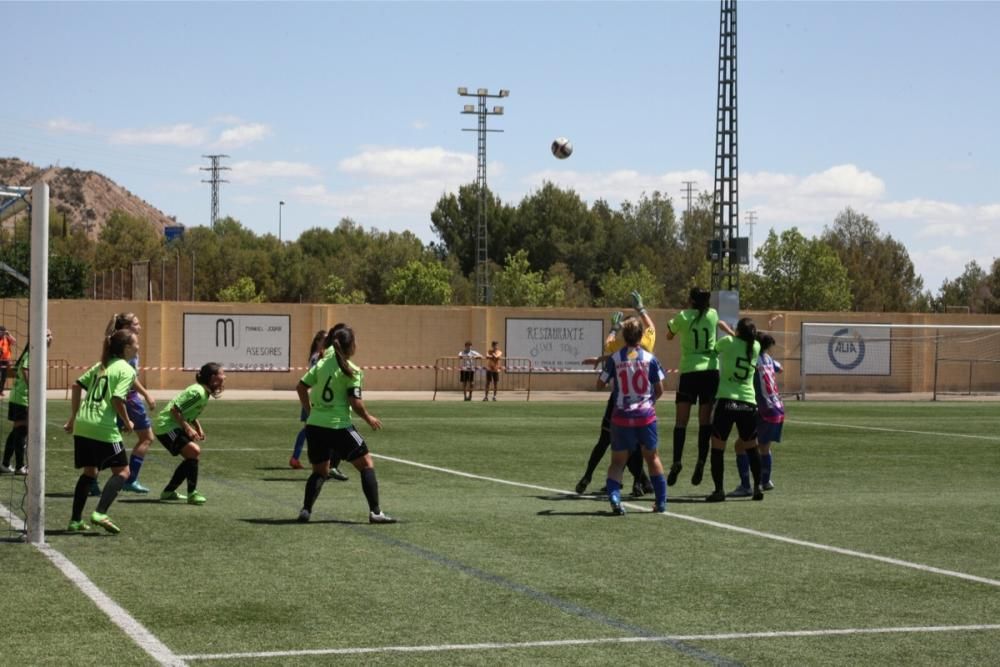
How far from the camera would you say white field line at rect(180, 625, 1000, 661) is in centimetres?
726

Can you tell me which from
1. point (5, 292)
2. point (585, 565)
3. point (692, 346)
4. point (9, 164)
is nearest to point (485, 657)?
point (585, 565)

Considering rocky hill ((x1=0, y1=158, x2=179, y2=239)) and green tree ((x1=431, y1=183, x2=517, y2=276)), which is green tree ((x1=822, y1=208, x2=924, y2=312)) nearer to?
green tree ((x1=431, y1=183, x2=517, y2=276))

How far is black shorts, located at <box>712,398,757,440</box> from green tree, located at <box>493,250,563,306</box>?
83539mm

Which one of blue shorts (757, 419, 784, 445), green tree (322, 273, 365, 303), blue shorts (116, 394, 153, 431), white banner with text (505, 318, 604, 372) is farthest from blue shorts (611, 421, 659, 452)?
green tree (322, 273, 365, 303)

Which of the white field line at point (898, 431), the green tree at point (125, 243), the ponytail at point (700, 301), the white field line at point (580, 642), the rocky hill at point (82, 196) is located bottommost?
the white field line at point (898, 431)

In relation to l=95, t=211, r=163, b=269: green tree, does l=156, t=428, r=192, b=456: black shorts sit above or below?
below

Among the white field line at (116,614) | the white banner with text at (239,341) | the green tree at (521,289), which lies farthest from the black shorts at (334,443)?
the green tree at (521,289)

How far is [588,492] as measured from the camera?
15.5m

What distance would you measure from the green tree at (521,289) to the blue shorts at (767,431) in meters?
82.4

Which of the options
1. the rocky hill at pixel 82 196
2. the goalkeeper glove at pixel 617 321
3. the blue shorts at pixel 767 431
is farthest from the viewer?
the rocky hill at pixel 82 196

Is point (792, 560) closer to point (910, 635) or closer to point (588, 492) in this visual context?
point (910, 635)

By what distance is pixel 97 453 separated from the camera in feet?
37.3

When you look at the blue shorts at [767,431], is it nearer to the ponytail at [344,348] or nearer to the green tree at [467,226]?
the ponytail at [344,348]

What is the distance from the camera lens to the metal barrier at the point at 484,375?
46031mm
